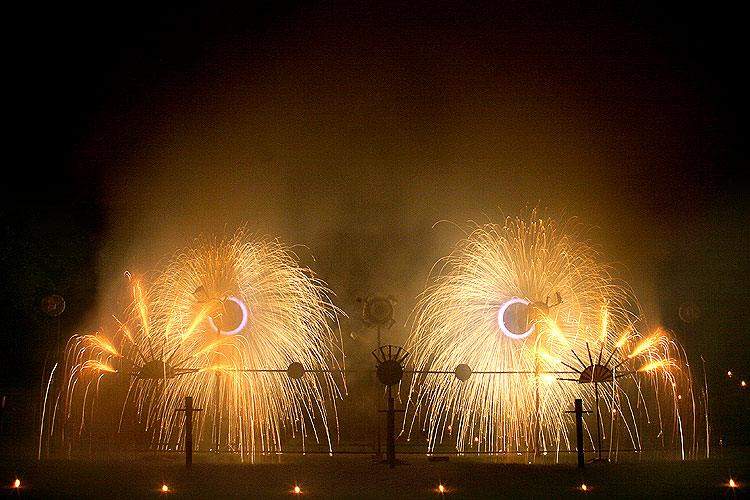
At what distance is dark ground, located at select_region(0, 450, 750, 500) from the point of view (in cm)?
1112

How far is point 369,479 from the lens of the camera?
40.8ft

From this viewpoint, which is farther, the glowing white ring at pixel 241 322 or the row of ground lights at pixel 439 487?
the glowing white ring at pixel 241 322

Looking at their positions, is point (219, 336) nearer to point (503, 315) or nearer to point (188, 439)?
point (188, 439)

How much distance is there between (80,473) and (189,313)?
22.9 feet

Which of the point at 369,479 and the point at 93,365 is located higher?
the point at 93,365

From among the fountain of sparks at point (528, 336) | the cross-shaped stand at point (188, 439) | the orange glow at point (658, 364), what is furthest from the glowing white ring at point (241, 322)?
the orange glow at point (658, 364)

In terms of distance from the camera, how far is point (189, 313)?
19.4 m

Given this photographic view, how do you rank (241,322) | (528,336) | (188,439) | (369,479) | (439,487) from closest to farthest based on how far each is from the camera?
1. (439,487)
2. (369,479)
3. (188,439)
4. (528,336)
5. (241,322)

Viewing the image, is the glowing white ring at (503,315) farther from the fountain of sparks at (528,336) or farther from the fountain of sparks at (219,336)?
the fountain of sparks at (219,336)

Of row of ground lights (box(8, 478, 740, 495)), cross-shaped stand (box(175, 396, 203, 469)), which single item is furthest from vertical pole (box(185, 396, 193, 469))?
row of ground lights (box(8, 478, 740, 495))

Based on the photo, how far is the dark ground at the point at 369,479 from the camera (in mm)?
11125

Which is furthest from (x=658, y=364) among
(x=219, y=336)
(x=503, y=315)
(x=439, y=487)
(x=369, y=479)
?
(x=219, y=336)

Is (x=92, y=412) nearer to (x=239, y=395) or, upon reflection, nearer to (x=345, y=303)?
(x=239, y=395)

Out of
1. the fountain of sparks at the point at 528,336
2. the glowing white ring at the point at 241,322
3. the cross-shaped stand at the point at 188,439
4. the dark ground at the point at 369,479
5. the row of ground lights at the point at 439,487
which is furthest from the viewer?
the glowing white ring at the point at 241,322
